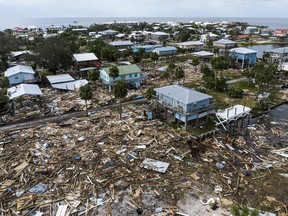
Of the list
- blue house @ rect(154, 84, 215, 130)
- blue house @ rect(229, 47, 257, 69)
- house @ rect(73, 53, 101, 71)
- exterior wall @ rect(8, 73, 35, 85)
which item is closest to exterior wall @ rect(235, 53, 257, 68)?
blue house @ rect(229, 47, 257, 69)

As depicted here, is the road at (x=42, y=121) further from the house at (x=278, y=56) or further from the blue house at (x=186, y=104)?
the house at (x=278, y=56)

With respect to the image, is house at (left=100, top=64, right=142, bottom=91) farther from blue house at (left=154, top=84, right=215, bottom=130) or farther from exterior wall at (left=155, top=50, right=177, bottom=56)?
exterior wall at (left=155, top=50, right=177, bottom=56)

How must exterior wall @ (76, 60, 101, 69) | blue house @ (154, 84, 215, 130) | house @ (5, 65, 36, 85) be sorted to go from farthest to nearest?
exterior wall @ (76, 60, 101, 69) → house @ (5, 65, 36, 85) → blue house @ (154, 84, 215, 130)

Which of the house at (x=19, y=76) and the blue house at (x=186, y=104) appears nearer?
the blue house at (x=186, y=104)

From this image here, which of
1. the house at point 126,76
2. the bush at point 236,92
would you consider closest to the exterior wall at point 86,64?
the house at point 126,76

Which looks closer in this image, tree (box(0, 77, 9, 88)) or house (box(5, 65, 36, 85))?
tree (box(0, 77, 9, 88))

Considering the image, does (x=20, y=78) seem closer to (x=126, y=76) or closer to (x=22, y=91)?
(x=22, y=91)

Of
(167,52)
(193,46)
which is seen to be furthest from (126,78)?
(193,46)
